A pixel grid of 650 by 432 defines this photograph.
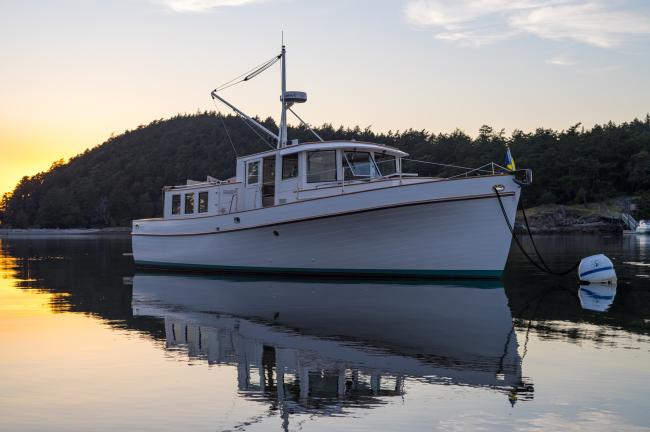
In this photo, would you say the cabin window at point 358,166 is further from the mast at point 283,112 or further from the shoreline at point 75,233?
the shoreline at point 75,233

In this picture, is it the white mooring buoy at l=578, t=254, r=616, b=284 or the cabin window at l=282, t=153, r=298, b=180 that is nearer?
the white mooring buoy at l=578, t=254, r=616, b=284

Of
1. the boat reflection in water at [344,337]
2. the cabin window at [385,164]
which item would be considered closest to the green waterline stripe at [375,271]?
the boat reflection in water at [344,337]

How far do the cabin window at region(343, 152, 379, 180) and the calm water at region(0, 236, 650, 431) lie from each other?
5.38 metres

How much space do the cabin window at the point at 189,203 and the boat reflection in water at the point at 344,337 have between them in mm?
6656

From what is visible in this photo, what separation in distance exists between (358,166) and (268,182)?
Result: 3026 millimetres

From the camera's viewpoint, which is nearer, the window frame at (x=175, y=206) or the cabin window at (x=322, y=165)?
the cabin window at (x=322, y=165)

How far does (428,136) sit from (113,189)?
261 ft

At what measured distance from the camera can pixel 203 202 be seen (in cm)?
2364

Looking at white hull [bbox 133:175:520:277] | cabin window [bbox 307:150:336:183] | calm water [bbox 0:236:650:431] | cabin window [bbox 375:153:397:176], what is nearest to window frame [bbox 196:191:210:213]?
white hull [bbox 133:175:520:277]

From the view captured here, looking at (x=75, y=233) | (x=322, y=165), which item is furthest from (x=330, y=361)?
(x=75, y=233)

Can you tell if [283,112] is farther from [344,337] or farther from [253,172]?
[344,337]

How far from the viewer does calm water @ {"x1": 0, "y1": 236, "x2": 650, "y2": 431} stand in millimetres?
6219

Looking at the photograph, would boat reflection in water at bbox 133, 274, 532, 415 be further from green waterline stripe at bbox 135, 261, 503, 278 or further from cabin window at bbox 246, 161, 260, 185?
cabin window at bbox 246, 161, 260, 185

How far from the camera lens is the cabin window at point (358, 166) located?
20469 mm
